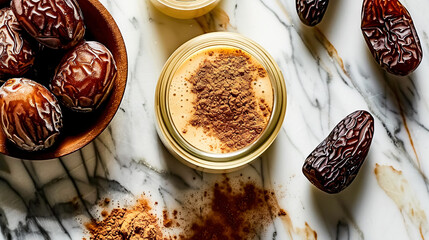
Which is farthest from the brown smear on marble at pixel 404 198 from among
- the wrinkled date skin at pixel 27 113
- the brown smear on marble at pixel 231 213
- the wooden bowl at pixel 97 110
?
the wrinkled date skin at pixel 27 113

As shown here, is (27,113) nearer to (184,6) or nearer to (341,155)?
(184,6)

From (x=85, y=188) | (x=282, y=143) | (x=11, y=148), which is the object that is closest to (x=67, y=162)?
(x=85, y=188)

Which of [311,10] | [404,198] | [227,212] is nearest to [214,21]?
[311,10]

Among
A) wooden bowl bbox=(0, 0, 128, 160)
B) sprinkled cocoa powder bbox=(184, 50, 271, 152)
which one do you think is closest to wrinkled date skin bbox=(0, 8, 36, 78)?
wooden bowl bbox=(0, 0, 128, 160)

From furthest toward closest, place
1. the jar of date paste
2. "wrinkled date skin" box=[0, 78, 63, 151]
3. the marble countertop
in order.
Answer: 1. the marble countertop
2. the jar of date paste
3. "wrinkled date skin" box=[0, 78, 63, 151]

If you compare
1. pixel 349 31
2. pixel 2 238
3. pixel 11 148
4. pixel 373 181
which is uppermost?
pixel 349 31

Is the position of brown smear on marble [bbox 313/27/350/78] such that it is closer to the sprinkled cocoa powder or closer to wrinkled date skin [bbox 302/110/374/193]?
wrinkled date skin [bbox 302/110/374/193]

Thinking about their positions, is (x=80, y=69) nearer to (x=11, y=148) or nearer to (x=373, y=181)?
(x=11, y=148)

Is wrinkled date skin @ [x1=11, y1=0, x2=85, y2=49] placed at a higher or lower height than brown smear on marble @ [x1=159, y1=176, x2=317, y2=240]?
higher
